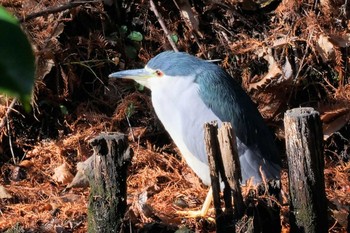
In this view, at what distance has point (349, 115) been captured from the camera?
3.36 metres

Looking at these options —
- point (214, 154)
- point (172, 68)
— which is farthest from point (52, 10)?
point (214, 154)

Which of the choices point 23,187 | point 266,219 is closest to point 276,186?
point 266,219

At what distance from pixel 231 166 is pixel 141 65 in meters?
1.89

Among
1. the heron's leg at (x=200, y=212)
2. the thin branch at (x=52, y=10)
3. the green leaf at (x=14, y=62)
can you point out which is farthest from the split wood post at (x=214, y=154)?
the thin branch at (x=52, y=10)

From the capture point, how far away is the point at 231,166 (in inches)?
73.4

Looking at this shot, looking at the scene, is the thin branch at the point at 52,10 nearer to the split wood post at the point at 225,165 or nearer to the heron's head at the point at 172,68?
the heron's head at the point at 172,68

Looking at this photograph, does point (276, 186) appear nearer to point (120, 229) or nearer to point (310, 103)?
point (120, 229)

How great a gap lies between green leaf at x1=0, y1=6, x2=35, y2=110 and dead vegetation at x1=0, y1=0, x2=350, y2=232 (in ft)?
9.10

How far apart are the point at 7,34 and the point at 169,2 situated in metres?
3.57

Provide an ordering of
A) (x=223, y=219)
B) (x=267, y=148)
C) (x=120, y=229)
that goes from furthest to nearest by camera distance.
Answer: (x=267, y=148) < (x=120, y=229) < (x=223, y=219)

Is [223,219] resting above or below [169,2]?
below

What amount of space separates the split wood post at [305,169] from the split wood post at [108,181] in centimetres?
53

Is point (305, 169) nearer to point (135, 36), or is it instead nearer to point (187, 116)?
point (187, 116)

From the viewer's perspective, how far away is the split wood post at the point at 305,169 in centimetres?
192
